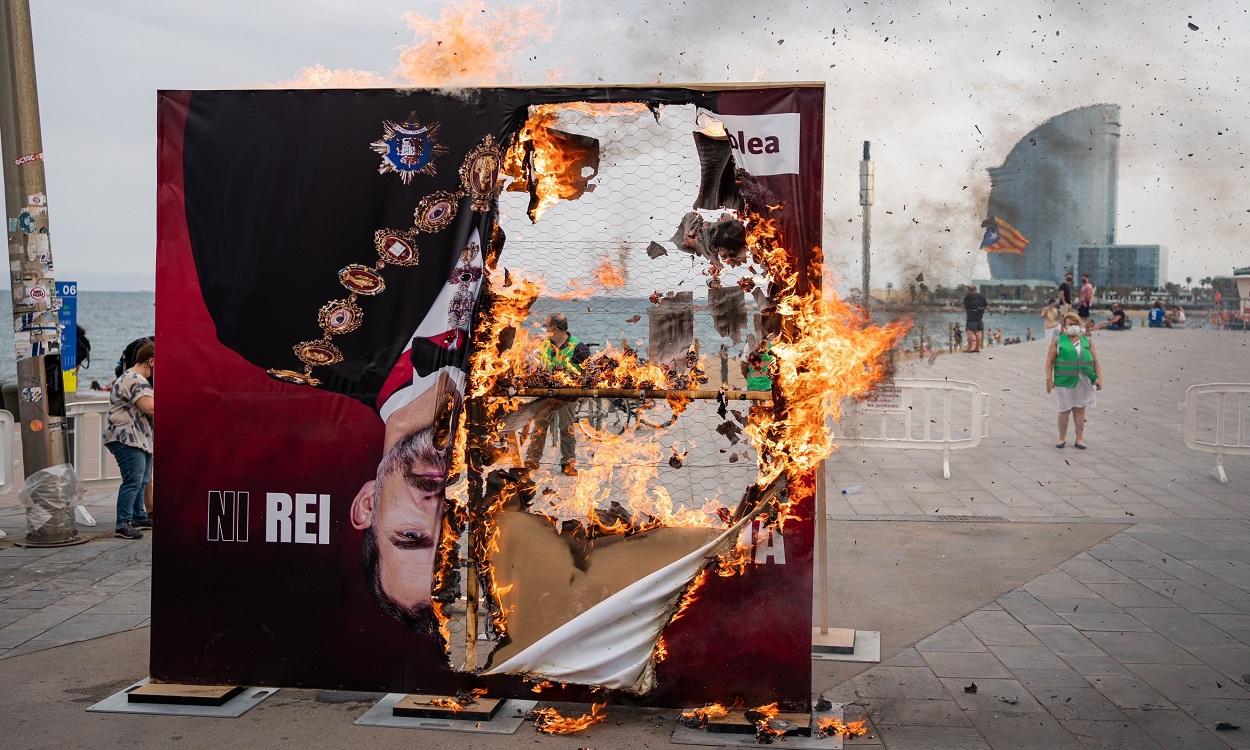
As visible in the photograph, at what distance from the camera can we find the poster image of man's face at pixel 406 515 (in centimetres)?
523

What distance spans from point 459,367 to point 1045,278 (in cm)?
1739

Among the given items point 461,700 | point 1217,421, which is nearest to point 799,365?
point 461,700

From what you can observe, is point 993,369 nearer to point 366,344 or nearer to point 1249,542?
point 1249,542

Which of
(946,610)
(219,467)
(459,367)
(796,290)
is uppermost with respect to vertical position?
(796,290)

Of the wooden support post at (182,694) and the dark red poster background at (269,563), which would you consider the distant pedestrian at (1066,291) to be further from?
the wooden support post at (182,694)

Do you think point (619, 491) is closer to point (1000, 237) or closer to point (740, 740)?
point (740, 740)

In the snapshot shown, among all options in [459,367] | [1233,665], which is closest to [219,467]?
[459,367]

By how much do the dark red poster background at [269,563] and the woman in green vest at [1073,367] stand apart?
9172 mm

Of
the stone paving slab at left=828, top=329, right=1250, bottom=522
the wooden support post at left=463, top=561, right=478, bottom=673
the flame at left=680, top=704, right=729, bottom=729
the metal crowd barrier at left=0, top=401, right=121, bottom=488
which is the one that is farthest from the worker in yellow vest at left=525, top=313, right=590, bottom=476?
the metal crowd barrier at left=0, top=401, right=121, bottom=488

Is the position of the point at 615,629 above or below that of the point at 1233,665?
above

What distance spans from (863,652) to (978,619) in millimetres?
1085

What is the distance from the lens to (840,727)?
16.5 feet

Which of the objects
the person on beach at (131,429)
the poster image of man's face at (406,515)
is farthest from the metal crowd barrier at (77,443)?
the poster image of man's face at (406,515)

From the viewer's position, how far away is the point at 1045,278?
1995 centimetres
